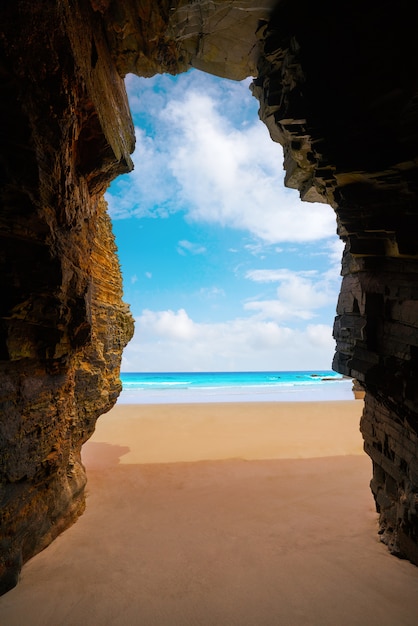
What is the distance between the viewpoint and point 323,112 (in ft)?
17.9

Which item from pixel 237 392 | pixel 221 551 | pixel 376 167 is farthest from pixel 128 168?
pixel 237 392

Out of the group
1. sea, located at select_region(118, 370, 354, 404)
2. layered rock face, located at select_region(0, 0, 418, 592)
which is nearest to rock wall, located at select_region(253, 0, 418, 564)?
layered rock face, located at select_region(0, 0, 418, 592)

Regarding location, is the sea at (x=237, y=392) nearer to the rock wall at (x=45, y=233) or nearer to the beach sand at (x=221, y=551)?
the beach sand at (x=221, y=551)

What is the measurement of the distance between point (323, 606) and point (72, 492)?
5.21m

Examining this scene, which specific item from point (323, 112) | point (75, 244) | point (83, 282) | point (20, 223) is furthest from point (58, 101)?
point (323, 112)

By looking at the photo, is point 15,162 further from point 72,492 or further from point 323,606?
point 323,606

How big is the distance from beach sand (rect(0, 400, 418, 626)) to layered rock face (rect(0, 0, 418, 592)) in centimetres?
68

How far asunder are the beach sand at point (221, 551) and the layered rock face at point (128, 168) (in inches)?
26.7

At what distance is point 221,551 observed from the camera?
576 cm

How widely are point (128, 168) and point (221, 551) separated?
8231mm

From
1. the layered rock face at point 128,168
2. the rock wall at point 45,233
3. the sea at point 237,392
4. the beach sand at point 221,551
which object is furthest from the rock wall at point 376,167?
the sea at point 237,392

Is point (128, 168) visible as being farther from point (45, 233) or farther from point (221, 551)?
point (221, 551)

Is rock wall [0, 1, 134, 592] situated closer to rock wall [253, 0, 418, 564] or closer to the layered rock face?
the layered rock face

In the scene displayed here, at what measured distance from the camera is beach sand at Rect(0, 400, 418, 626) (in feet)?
13.7
